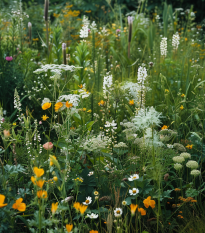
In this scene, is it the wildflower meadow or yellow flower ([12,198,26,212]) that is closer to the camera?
yellow flower ([12,198,26,212])

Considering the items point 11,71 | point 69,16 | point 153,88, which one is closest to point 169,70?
point 153,88

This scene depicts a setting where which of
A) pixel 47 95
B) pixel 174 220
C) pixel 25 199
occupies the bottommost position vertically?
pixel 174 220

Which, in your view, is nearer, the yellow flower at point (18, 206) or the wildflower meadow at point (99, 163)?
the yellow flower at point (18, 206)

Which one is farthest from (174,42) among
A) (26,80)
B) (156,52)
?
(26,80)

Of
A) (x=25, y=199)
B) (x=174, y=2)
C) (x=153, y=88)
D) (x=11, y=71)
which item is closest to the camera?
(x=25, y=199)

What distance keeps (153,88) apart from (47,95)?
3.61 ft

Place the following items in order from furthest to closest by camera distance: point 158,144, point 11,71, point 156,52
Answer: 1. point 156,52
2. point 11,71
3. point 158,144

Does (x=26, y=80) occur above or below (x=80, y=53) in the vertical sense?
below

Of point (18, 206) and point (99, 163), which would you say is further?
point (99, 163)

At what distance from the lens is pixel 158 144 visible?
1736mm

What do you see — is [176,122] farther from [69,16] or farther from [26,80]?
[69,16]

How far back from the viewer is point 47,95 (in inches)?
108

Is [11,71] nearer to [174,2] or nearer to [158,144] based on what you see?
[158,144]

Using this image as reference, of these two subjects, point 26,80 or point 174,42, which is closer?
point 26,80
